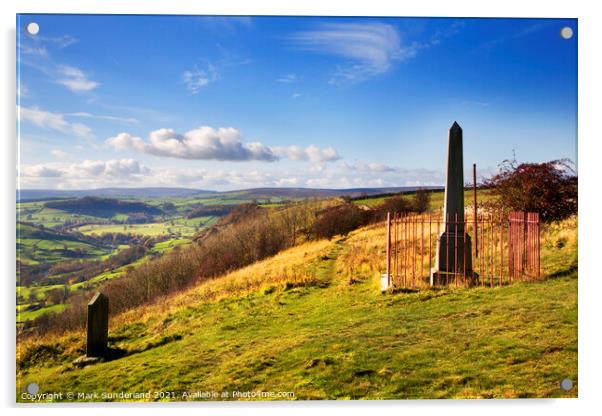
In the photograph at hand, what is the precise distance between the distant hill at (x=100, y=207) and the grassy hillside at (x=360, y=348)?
2.21 m

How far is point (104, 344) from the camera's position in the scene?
5.73m

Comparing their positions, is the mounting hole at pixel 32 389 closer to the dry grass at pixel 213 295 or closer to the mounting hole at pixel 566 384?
the dry grass at pixel 213 295

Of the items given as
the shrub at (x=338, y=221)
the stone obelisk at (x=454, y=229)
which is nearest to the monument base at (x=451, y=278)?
the stone obelisk at (x=454, y=229)

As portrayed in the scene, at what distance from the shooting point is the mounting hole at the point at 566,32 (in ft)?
18.1

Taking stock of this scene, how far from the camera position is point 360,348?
4980mm

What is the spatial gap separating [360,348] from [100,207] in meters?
6.19

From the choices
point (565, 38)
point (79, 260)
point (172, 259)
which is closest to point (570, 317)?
point (565, 38)

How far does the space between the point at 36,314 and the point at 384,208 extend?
14145 mm

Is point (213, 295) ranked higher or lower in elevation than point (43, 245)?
lower

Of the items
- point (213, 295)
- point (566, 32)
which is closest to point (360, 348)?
point (213, 295)

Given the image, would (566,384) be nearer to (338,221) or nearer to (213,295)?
(213,295)

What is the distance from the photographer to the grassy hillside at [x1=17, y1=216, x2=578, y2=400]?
4.53m

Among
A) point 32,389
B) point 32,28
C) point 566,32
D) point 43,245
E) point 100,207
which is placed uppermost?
point 566,32

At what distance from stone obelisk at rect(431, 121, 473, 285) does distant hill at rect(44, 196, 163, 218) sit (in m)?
6.48
